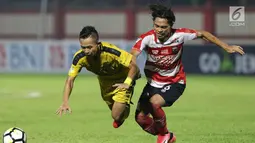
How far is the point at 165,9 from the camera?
29.5ft

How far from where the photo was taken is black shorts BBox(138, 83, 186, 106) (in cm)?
924

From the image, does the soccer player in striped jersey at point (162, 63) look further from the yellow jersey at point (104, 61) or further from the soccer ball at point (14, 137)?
the soccer ball at point (14, 137)

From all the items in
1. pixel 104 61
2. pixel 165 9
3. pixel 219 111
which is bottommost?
pixel 219 111

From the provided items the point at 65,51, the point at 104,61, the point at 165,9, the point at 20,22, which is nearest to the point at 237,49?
the point at 165,9

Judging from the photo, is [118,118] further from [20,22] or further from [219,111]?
[20,22]

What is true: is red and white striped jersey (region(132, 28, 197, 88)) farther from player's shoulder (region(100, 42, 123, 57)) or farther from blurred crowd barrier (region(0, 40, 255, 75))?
blurred crowd barrier (region(0, 40, 255, 75))

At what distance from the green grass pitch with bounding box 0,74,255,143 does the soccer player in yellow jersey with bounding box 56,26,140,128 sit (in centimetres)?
68

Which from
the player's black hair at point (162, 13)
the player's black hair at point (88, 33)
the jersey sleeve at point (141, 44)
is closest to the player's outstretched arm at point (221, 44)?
the player's black hair at point (162, 13)

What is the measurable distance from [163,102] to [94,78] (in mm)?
15968

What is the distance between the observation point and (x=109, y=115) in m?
13.7

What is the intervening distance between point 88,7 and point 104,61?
80.5ft

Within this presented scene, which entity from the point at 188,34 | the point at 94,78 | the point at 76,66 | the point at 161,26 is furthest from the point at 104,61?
the point at 94,78

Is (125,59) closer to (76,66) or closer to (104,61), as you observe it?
(104,61)

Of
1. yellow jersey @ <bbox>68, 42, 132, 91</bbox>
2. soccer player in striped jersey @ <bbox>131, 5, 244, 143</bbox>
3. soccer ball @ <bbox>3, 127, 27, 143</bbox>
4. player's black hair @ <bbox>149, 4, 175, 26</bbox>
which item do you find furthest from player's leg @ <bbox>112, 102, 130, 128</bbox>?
soccer ball @ <bbox>3, 127, 27, 143</bbox>
